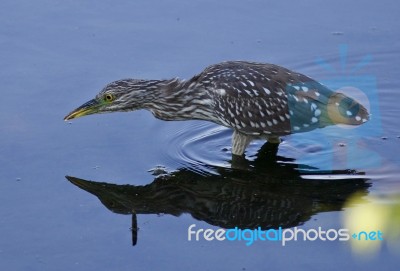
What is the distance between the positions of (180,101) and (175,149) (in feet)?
1.76

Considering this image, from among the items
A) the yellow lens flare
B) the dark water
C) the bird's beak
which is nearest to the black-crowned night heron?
the bird's beak

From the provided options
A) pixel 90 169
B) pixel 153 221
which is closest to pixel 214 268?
pixel 153 221

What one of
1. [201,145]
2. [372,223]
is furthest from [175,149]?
[372,223]

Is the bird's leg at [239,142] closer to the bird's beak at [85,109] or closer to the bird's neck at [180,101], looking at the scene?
the bird's neck at [180,101]

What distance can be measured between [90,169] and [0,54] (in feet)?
9.94

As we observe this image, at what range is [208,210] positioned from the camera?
959cm

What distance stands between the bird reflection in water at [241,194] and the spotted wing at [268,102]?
419 mm

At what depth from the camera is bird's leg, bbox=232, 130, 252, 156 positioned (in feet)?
34.8

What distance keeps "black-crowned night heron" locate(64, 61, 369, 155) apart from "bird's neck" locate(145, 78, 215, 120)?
1 centimetres

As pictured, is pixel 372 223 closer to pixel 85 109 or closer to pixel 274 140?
pixel 274 140

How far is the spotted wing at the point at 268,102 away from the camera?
34.0ft

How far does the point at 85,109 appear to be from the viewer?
10.6 metres

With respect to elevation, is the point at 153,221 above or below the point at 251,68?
below

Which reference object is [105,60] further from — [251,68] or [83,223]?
[83,223]
